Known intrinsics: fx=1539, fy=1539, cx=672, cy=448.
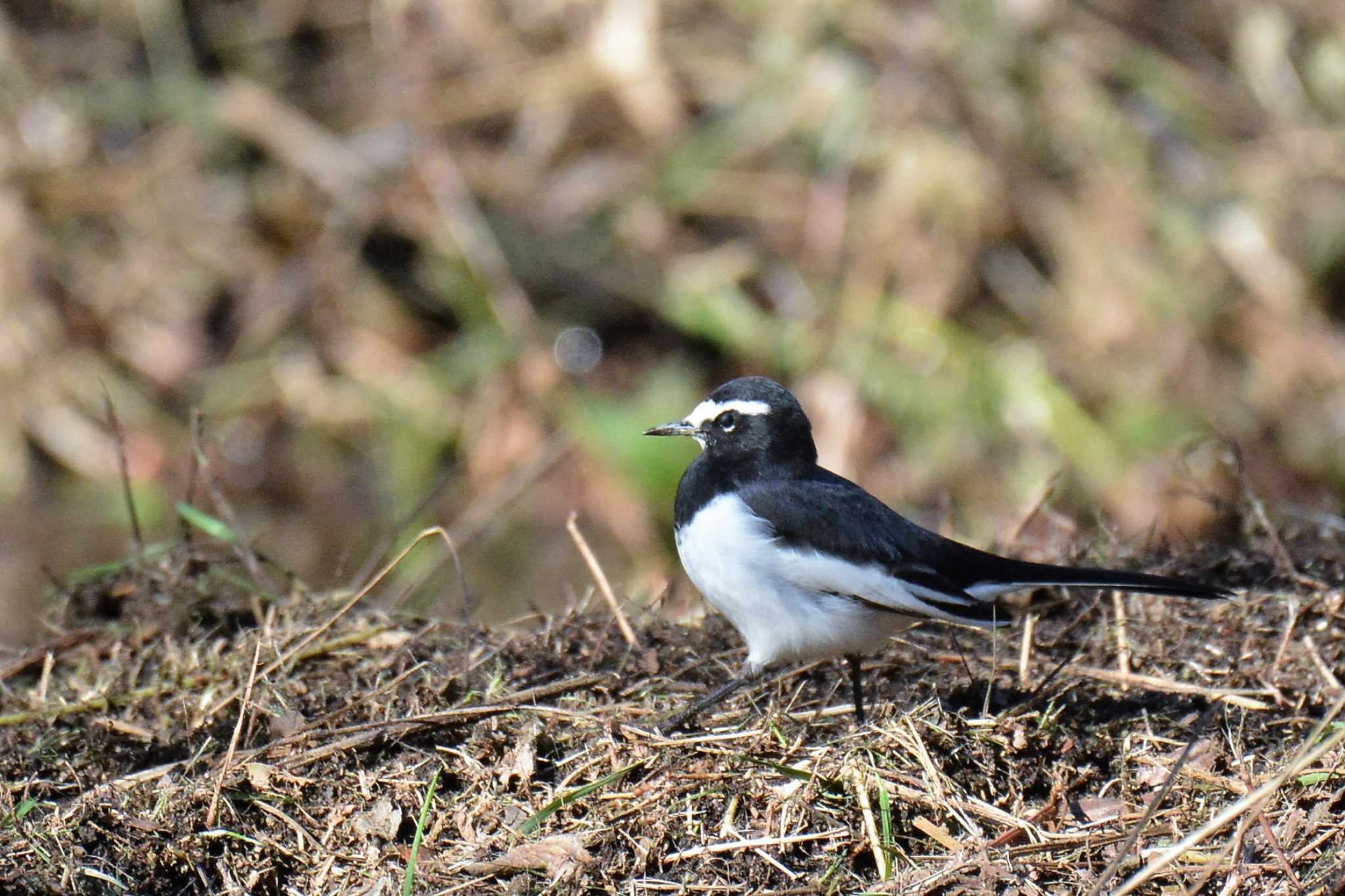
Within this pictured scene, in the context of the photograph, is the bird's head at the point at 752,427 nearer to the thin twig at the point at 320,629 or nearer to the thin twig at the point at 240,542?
the thin twig at the point at 320,629

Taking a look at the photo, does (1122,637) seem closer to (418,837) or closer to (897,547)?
(897,547)

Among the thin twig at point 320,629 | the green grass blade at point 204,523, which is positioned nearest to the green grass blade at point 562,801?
the thin twig at point 320,629

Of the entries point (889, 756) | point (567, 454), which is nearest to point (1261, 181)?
point (567, 454)

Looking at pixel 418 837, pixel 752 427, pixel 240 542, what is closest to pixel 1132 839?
pixel 418 837

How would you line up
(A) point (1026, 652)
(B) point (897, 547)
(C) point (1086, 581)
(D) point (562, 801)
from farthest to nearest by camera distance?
(A) point (1026, 652) < (B) point (897, 547) < (C) point (1086, 581) < (D) point (562, 801)

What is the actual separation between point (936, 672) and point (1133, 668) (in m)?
0.53

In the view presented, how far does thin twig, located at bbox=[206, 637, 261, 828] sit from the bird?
1034mm

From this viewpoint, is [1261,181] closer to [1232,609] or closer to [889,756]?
[1232,609]

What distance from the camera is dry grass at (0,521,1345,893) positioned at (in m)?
3.36

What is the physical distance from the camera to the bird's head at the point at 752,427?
171 inches

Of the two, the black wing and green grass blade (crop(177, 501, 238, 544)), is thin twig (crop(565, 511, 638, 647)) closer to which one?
the black wing

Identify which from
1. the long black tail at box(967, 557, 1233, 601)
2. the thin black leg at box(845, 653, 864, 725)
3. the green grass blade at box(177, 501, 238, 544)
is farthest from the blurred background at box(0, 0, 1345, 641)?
the thin black leg at box(845, 653, 864, 725)

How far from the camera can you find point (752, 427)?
4363 millimetres

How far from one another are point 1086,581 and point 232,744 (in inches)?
83.4
